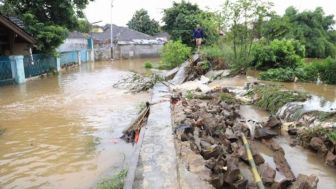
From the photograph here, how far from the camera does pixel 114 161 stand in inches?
274

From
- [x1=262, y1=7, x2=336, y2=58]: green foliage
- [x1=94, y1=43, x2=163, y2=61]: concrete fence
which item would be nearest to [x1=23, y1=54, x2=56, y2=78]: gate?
[x1=94, y1=43, x2=163, y2=61]: concrete fence

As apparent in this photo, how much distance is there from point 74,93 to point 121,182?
10.9 m

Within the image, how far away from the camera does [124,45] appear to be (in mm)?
47281

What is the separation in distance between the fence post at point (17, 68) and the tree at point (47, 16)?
2949 millimetres

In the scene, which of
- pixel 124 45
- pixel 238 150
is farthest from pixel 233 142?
pixel 124 45

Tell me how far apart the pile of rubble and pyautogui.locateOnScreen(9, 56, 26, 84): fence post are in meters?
11.0

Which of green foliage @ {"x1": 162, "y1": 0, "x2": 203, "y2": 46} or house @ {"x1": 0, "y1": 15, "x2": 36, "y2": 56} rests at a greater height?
green foliage @ {"x1": 162, "y1": 0, "x2": 203, "y2": 46}

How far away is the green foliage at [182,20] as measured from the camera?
35844 millimetres

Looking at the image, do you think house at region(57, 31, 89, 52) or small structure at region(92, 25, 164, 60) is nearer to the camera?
house at region(57, 31, 89, 52)

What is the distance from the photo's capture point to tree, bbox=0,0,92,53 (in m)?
21.0

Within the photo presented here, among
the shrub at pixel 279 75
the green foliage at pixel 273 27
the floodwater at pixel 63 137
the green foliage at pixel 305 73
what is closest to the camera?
the floodwater at pixel 63 137

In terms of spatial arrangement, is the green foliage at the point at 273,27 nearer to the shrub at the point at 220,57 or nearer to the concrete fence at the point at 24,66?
the shrub at the point at 220,57

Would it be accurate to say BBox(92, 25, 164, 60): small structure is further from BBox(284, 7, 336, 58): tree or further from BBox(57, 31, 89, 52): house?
BBox(284, 7, 336, 58): tree

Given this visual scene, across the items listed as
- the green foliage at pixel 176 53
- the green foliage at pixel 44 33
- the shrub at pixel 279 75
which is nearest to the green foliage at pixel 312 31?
the green foliage at pixel 176 53
